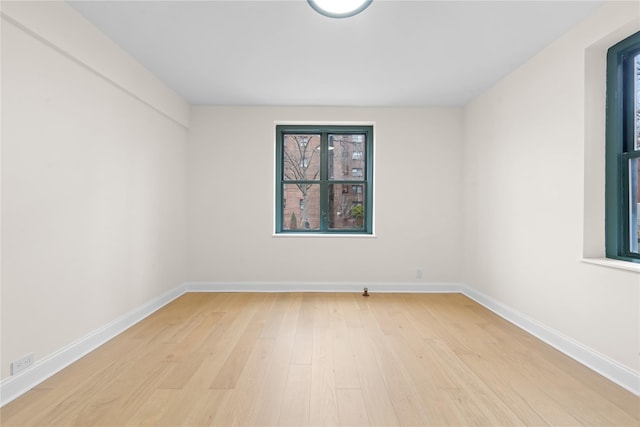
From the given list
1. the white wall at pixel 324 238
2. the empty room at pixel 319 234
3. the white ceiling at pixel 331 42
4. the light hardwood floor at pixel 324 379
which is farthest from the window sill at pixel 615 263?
the white wall at pixel 324 238

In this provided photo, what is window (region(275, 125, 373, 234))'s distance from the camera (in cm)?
483

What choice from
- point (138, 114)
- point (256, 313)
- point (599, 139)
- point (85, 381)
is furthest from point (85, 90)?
point (599, 139)

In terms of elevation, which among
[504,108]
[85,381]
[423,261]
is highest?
[504,108]

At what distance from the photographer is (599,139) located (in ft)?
8.16

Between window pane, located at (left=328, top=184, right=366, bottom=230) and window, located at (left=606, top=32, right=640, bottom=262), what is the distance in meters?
2.86

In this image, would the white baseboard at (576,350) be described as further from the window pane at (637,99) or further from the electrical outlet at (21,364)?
the electrical outlet at (21,364)

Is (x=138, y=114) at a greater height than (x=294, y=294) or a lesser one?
greater

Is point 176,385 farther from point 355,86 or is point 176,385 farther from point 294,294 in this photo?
point 355,86

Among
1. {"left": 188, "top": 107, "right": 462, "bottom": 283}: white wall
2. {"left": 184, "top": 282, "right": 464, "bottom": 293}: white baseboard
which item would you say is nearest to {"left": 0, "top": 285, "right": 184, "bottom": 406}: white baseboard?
{"left": 184, "top": 282, "right": 464, "bottom": 293}: white baseboard

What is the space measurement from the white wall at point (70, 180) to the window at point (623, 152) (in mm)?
4000

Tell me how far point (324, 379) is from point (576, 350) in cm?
198

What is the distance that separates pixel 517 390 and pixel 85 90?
12.4ft

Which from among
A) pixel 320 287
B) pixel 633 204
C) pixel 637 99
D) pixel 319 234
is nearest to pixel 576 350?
pixel 633 204

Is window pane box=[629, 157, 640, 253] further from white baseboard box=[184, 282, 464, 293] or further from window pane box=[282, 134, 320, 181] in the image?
window pane box=[282, 134, 320, 181]
